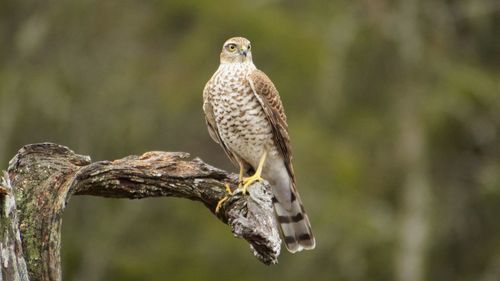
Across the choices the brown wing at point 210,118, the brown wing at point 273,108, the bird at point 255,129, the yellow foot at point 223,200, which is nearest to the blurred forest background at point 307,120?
the brown wing at point 210,118

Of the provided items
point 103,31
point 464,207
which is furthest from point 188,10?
point 464,207

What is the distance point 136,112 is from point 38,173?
861cm

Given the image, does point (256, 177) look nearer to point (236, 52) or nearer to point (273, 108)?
point (273, 108)

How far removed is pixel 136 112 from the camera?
540 inches

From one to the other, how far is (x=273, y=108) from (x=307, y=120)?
7205 millimetres

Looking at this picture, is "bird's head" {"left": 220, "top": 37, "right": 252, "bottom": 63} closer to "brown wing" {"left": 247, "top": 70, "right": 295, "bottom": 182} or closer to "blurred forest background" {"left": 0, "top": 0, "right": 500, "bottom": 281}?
"brown wing" {"left": 247, "top": 70, "right": 295, "bottom": 182}

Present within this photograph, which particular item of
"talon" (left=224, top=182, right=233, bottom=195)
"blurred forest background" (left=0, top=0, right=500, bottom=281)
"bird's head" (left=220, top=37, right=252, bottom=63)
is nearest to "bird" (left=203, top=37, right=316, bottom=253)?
"bird's head" (left=220, top=37, right=252, bottom=63)

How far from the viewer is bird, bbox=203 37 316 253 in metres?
6.71

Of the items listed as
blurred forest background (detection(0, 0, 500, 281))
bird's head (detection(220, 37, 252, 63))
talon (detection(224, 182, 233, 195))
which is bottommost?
talon (detection(224, 182, 233, 195))

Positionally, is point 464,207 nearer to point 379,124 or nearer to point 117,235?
point 379,124

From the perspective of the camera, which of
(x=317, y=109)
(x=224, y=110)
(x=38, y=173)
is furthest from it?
(x=317, y=109)

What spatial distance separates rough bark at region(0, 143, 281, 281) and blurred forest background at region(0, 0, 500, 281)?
7317 mm

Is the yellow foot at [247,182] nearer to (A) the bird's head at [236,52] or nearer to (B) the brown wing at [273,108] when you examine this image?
(B) the brown wing at [273,108]

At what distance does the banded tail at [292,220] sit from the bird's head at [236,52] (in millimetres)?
789
